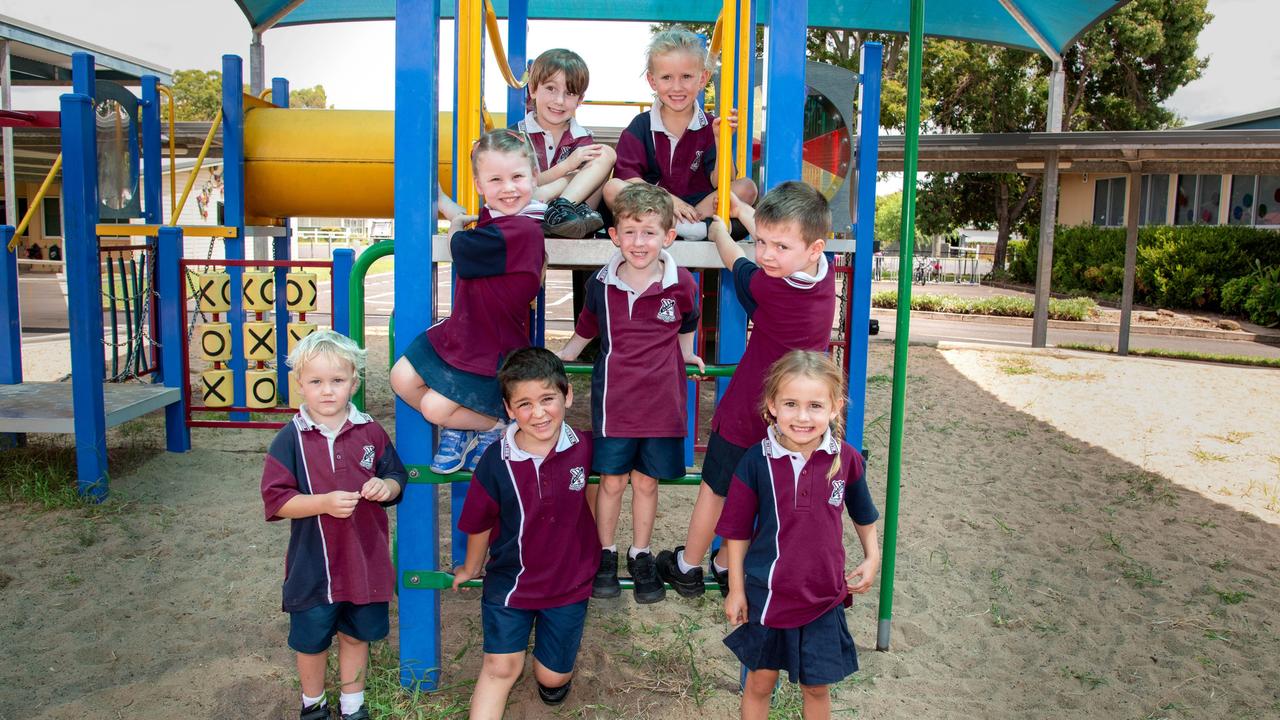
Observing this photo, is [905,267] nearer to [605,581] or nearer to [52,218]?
[605,581]

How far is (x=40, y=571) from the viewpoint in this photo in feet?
13.4

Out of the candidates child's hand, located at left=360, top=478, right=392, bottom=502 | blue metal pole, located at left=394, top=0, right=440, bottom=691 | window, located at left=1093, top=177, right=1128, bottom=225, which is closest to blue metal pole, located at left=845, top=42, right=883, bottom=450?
blue metal pole, located at left=394, top=0, right=440, bottom=691

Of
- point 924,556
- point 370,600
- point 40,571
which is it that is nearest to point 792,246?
point 370,600

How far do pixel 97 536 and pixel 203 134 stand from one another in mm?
7999

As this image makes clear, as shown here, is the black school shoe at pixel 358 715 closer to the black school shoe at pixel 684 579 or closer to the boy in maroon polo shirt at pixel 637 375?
the boy in maroon polo shirt at pixel 637 375

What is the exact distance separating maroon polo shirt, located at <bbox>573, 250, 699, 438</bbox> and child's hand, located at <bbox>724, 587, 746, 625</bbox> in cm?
58

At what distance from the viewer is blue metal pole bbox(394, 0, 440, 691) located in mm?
2850

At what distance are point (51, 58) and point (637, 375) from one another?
1789cm

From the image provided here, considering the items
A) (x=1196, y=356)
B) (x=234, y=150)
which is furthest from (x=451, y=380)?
(x=1196, y=356)

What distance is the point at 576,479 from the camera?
2.75 metres

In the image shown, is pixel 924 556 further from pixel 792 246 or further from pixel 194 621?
pixel 194 621

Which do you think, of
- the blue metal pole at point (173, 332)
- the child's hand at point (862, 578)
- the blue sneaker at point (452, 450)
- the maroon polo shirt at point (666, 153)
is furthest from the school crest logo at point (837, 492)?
the blue metal pole at point (173, 332)

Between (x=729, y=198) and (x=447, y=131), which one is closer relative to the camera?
(x=729, y=198)

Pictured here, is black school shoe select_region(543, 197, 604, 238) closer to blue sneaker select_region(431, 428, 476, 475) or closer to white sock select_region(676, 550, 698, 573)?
blue sneaker select_region(431, 428, 476, 475)
